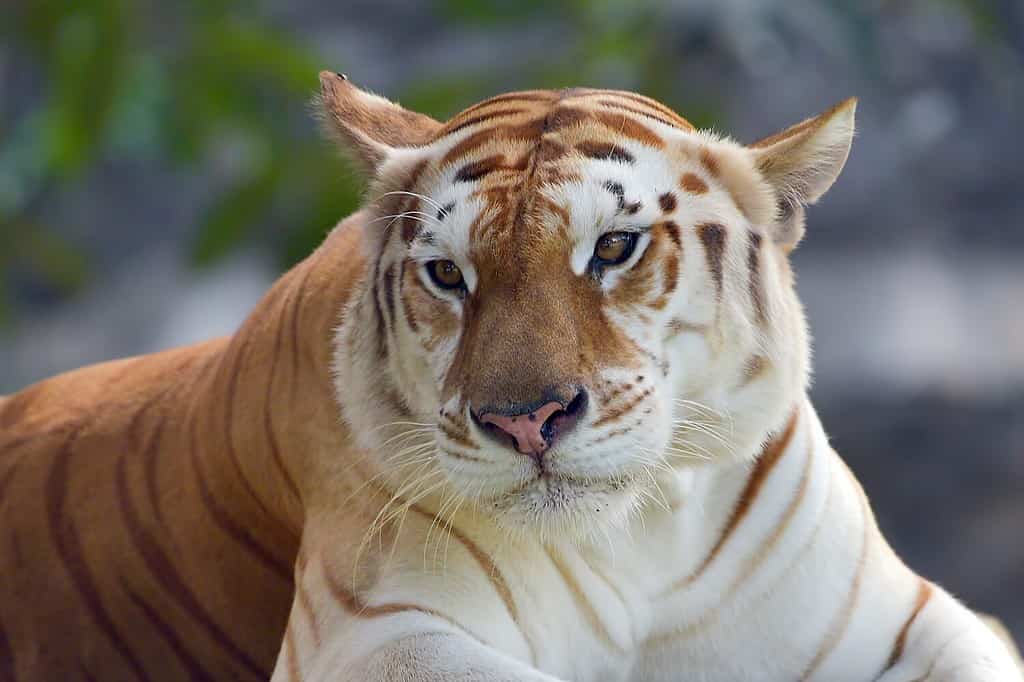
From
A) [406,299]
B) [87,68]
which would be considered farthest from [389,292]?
[87,68]

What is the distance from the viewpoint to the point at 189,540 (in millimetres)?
2543

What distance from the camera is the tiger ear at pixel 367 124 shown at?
222cm

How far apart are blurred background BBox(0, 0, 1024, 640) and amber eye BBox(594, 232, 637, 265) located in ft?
12.5

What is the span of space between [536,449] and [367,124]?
72 centimetres

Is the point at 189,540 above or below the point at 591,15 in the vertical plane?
below

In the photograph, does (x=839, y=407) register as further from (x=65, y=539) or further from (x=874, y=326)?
(x=65, y=539)

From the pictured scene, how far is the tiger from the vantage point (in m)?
1.92

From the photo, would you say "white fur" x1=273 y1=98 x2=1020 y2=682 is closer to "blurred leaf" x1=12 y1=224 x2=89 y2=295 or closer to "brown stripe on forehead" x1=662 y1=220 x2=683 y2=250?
"brown stripe on forehead" x1=662 y1=220 x2=683 y2=250

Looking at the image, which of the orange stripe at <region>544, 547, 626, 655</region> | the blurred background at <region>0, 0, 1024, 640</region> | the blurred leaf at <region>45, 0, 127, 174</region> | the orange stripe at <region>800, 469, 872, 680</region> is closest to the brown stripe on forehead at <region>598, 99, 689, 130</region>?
the orange stripe at <region>544, 547, 626, 655</region>

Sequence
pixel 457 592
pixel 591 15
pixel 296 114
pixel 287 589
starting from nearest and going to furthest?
pixel 457 592, pixel 287 589, pixel 296 114, pixel 591 15

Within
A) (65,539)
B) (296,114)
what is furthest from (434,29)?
(65,539)

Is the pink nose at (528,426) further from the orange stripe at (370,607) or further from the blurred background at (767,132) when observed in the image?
the blurred background at (767,132)

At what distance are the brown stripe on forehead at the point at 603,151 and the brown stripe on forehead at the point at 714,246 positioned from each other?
141mm

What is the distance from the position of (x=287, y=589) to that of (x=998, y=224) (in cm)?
555
